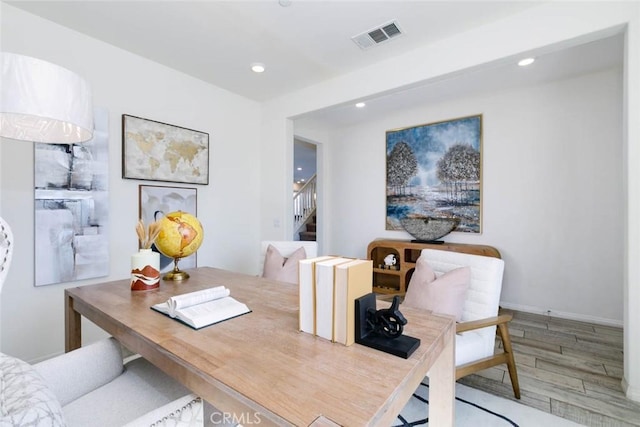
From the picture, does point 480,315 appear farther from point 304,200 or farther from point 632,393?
point 304,200

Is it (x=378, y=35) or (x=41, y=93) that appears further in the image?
(x=378, y=35)

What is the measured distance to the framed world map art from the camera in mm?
2639

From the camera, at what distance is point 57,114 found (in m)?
1.21

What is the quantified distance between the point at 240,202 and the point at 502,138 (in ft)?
11.1

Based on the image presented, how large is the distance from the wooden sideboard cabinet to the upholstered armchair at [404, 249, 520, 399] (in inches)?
66.2

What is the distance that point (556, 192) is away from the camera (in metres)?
3.22

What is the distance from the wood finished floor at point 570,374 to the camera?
5.67ft

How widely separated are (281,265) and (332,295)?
1675mm

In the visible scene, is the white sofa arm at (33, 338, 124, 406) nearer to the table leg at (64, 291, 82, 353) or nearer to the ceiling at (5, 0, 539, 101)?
the table leg at (64, 291, 82, 353)

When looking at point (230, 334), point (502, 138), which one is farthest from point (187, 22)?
point (502, 138)

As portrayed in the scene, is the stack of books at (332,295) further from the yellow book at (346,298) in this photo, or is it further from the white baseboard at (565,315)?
the white baseboard at (565,315)

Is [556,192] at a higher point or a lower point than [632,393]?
higher

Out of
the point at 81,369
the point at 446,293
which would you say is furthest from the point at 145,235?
the point at 446,293

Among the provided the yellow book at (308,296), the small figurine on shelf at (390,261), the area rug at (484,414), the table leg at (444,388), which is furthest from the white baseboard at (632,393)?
the small figurine on shelf at (390,261)
